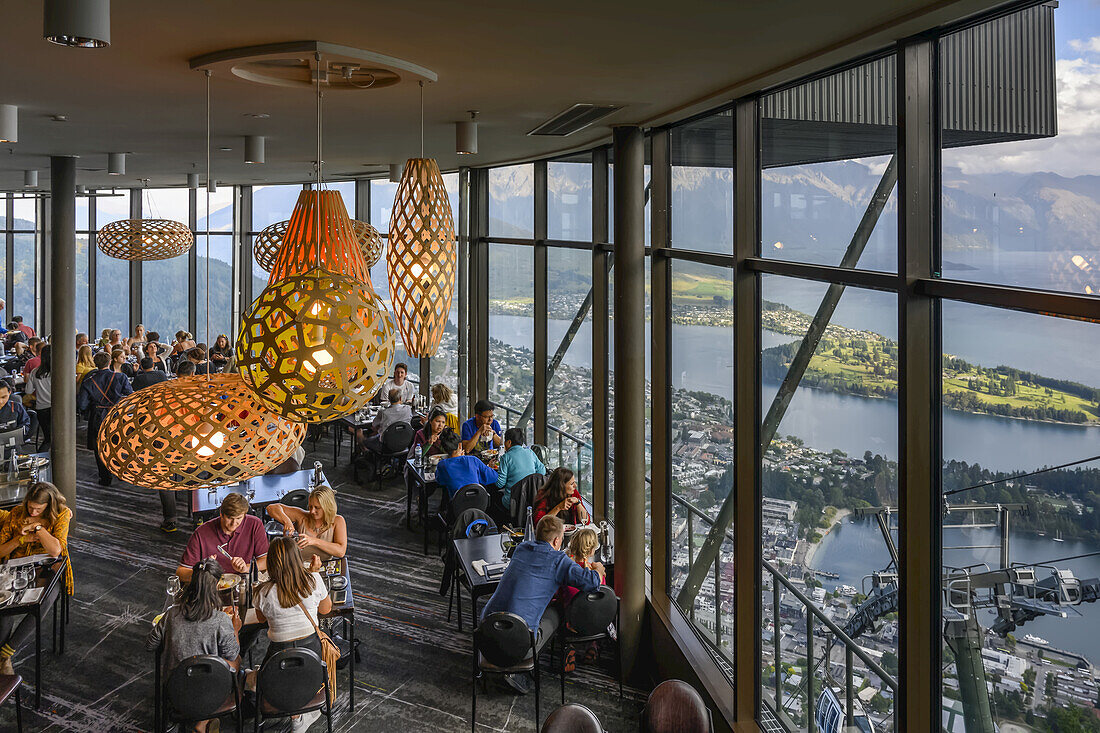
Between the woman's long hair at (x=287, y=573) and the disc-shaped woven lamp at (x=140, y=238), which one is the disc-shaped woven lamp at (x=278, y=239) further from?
the disc-shaped woven lamp at (x=140, y=238)

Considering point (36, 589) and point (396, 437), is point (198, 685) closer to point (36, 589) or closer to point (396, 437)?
point (36, 589)

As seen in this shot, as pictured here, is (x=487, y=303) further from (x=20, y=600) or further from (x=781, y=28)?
(x=781, y=28)

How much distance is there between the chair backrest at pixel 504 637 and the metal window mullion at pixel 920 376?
2455mm

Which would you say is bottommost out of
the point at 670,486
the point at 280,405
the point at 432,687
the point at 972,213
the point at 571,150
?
the point at 432,687

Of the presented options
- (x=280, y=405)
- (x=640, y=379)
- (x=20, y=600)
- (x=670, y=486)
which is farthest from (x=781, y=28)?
(x=20, y=600)

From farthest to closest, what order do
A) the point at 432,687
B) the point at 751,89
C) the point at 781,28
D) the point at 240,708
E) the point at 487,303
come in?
the point at 487,303
the point at 432,687
the point at 240,708
the point at 751,89
the point at 781,28

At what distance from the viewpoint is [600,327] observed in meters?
7.00

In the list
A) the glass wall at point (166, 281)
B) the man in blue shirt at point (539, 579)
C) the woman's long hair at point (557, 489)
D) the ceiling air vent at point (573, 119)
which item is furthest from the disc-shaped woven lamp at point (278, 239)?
the glass wall at point (166, 281)

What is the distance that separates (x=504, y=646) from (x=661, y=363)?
7.03 ft

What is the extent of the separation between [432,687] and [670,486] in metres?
2.06

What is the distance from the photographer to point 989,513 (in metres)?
2.50

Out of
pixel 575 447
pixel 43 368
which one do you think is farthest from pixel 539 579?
pixel 43 368

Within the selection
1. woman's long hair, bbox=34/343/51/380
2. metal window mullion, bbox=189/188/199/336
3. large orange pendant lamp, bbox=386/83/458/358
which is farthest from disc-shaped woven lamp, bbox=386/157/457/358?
metal window mullion, bbox=189/188/199/336

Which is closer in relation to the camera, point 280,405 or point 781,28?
point 280,405
